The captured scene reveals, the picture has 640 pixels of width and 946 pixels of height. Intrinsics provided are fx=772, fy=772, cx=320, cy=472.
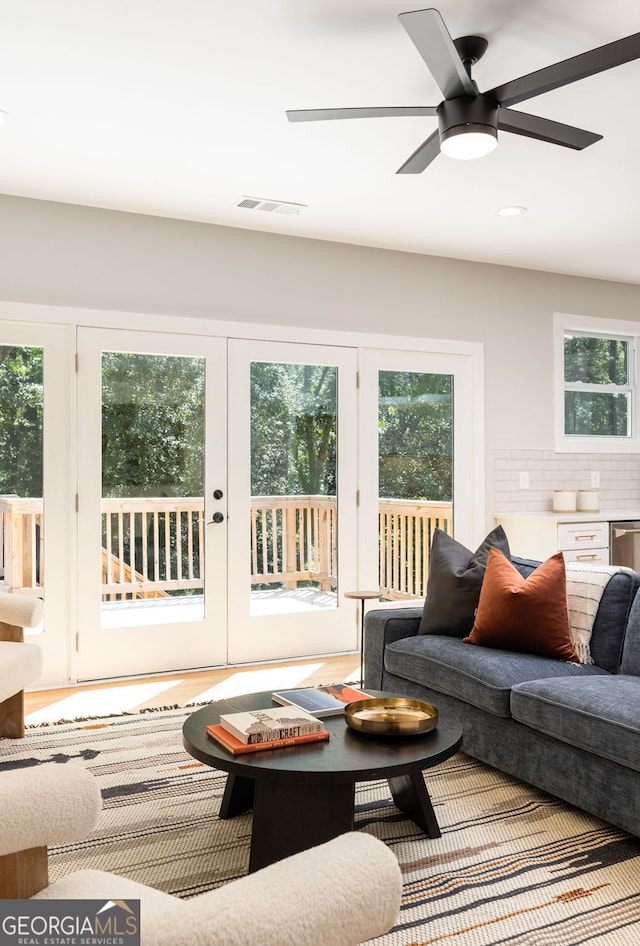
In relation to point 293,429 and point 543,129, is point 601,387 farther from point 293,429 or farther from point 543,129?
point 543,129

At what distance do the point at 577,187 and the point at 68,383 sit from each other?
9.75ft

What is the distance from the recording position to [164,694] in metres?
4.14

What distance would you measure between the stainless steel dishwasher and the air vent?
3056 mm

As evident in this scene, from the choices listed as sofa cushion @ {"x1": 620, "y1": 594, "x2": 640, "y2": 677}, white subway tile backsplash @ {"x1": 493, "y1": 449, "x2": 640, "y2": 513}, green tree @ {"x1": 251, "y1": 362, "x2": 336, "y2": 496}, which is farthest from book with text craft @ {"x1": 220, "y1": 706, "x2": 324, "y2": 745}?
white subway tile backsplash @ {"x1": 493, "y1": 449, "x2": 640, "y2": 513}

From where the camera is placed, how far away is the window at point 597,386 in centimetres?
605

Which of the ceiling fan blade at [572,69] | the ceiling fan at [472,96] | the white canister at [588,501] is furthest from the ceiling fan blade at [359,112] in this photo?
the white canister at [588,501]

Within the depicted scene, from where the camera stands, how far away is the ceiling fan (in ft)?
7.11

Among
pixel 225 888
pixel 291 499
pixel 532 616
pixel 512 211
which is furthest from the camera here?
pixel 291 499

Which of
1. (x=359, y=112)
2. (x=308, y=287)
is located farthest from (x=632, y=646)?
(x=308, y=287)

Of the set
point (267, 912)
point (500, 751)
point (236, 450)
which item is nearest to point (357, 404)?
point (236, 450)

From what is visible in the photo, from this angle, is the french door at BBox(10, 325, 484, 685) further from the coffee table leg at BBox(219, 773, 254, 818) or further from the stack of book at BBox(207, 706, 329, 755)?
the stack of book at BBox(207, 706, 329, 755)

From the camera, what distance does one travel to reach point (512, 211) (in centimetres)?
448

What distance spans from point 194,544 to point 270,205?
2.02m

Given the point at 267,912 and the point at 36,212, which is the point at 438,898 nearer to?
the point at 267,912
